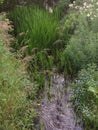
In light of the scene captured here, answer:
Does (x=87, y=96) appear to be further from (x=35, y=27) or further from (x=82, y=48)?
(x=35, y=27)

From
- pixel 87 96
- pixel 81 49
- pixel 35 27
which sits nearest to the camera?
pixel 87 96

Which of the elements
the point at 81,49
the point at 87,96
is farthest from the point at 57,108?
the point at 81,49

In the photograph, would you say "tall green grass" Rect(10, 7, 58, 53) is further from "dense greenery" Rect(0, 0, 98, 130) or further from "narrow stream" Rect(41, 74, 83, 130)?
"narrow stream" Rect(41, 74, 83, 130)

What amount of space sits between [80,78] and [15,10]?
2.41 m

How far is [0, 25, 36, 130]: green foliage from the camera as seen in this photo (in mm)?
4012

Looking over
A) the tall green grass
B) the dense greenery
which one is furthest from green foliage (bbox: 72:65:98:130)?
the tall green grass

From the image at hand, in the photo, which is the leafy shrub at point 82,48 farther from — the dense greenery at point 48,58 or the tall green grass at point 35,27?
the tall green grass at point 35,27

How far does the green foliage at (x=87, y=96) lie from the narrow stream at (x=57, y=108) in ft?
0.42

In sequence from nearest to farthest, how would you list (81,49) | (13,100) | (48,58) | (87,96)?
(13,100) → (87,96) → (81,49) → (48,58)

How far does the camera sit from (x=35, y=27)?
6082mm

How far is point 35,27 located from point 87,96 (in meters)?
1.83

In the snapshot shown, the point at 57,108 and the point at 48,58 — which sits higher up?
the point at 48,58

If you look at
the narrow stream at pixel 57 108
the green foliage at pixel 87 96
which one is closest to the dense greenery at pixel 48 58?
the green foliage at pixel 87 96

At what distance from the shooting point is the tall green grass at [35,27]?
598 cm
